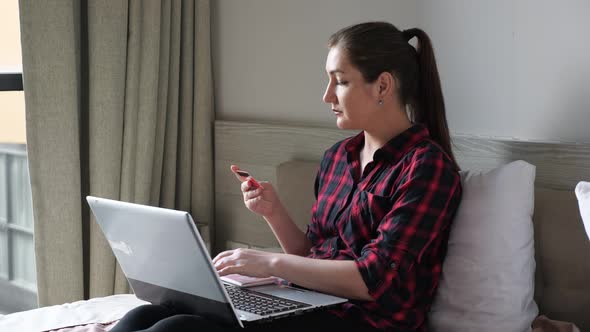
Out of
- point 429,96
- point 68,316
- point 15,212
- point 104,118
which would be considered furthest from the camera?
point 15,212

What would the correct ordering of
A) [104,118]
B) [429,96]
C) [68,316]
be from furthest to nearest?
[104,118] → [68,316] → [429,96]

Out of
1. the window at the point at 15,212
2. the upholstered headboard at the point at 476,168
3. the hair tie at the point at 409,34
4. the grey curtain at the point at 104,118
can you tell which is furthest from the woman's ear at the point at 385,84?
the window at the point at 15,212

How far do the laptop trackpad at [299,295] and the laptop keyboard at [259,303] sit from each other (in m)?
0.02

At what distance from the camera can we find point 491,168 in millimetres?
2023

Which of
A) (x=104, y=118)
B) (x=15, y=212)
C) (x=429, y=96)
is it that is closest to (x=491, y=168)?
(x=429, y=96)

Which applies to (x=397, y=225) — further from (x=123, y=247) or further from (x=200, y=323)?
(x=123, y=247)

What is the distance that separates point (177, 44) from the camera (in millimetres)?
2699

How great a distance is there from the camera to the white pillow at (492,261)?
5.58ft

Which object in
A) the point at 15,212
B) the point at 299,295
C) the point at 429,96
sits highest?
the point at 429,96

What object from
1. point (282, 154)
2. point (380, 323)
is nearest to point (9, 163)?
point (282, 154)

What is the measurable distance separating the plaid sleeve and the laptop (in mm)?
104

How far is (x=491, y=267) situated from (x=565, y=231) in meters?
0.21

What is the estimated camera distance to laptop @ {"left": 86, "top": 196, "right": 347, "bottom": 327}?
1.44 meters

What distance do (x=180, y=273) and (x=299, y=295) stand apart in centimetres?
28
